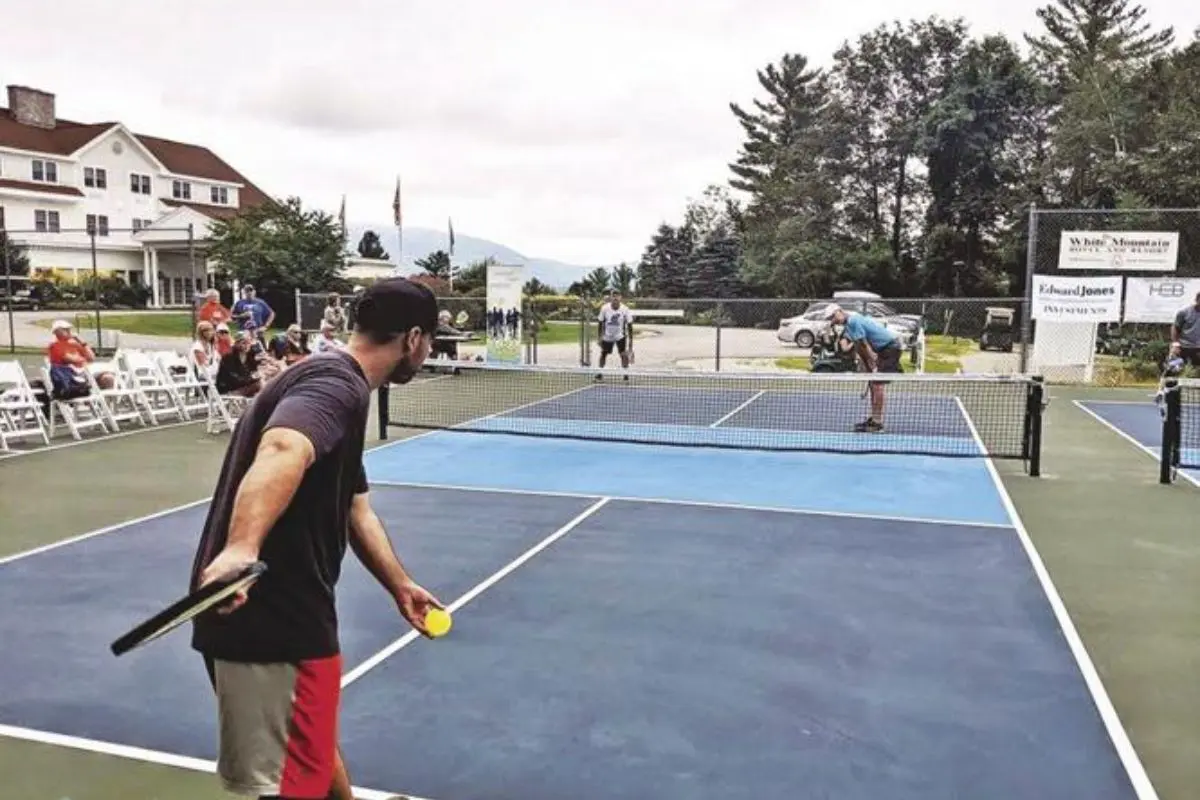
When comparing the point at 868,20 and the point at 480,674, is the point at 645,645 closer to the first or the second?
the point at 480,674

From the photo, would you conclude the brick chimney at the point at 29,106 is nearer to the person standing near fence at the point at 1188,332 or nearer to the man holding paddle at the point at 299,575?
the person standing near fence at the point at 1188,332

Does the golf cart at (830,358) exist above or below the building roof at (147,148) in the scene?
below

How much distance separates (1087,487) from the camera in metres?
8.71

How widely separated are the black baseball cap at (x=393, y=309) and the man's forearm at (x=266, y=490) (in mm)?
440

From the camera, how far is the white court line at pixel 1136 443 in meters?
9.09

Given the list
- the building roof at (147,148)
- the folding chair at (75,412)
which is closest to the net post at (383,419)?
the folding chair at (75,412)

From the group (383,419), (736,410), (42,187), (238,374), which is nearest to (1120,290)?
(736,410)

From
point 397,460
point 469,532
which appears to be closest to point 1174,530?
point 469,532

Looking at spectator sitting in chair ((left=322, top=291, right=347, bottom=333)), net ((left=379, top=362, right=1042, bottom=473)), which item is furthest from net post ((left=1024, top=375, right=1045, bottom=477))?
spectator sitting in chair ((left=322, top=291, right=347, bottom=333))

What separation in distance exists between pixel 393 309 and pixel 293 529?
1.86ft

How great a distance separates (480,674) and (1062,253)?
50.9ft

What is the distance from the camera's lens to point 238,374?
1165cm

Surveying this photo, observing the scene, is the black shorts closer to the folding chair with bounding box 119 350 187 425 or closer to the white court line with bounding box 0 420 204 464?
the white court line with bounding box 0 420 204 464

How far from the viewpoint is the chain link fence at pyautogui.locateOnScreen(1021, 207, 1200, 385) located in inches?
643
